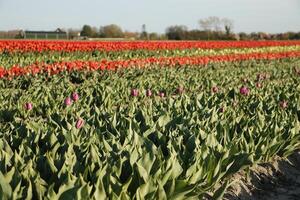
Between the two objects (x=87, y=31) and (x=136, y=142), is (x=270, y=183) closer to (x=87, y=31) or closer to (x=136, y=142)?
(x=136, y=142)

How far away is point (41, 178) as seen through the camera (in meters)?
3.18

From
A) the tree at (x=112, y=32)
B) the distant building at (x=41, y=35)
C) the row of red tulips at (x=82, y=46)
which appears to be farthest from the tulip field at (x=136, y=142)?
the tree at (x=112, y=32)

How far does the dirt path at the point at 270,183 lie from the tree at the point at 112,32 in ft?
196

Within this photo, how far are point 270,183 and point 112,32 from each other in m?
62.9

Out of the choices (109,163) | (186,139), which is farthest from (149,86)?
(109,163)

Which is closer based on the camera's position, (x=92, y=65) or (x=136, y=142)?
(x=136, y=142)

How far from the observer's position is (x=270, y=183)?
511 cm

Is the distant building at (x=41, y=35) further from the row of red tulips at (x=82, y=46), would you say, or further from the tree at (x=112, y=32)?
the row of red tulips at (x=82, y=46)

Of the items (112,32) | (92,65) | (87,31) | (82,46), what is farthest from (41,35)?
(92,65)

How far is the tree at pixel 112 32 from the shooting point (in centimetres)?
6482

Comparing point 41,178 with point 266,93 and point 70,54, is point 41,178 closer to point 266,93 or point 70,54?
point 266,93

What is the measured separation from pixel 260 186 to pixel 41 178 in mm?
2654

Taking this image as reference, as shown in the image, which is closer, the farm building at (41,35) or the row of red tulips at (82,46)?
the row of red tulips at (82,46)

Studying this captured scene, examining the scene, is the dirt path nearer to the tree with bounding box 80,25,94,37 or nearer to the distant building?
the distant building
